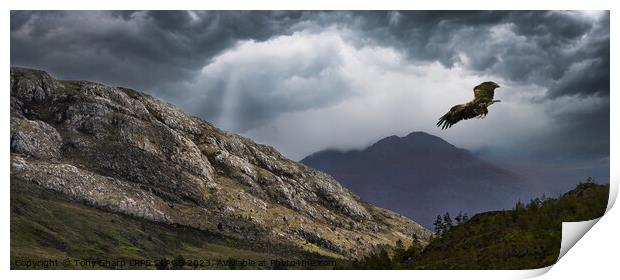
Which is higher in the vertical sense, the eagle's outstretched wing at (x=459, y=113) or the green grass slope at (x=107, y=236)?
the eagle's outstretched wing at (x=459, y=113)

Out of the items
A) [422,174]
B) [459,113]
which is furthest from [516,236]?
[422,174]

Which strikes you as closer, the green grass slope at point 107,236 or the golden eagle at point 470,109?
the golden eagle at point 470,109

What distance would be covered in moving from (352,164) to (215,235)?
67771mm

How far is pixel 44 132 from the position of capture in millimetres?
166125

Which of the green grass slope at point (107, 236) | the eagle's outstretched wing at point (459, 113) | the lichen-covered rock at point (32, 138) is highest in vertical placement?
the lichen-covered rock at point (32, 138)

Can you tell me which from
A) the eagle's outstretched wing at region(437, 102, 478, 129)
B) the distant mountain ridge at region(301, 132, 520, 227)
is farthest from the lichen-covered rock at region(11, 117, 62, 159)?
the eagle's outstretched wing at region(437, 102, 478, 129)

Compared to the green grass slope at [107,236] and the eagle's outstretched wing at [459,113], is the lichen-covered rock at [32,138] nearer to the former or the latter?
the green grass slope at [107,236]

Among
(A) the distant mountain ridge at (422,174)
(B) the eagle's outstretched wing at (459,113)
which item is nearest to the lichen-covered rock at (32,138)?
(A) the distant mountain ridge at (422,174)

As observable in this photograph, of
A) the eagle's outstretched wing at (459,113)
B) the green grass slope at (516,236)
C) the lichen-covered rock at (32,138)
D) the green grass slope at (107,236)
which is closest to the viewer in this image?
the green grass slope at (516,236)

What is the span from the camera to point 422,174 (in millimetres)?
191000

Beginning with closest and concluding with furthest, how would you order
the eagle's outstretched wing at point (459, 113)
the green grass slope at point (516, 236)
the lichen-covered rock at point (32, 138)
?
the green grass slope at point (516, 236), the eagle's outstretched wing at point (459, 113), the lichen-covered rock at point (32, 138)

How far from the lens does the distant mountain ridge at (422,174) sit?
109 meters

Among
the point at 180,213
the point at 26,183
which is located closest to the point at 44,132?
the point at 26,183
